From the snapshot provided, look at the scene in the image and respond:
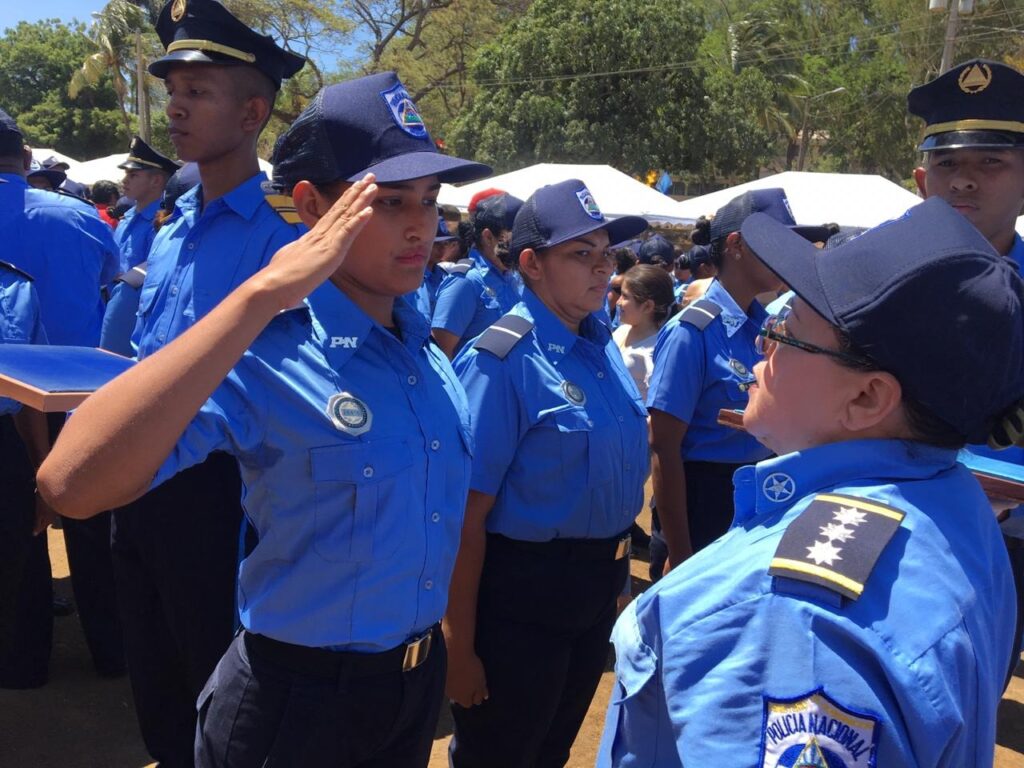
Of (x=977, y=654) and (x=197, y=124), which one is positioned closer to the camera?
(x=977, y=654)

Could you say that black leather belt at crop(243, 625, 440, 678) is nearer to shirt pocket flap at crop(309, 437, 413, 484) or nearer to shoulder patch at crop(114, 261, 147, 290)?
shirt pocket flap at crop(309, 437, 413, 484)

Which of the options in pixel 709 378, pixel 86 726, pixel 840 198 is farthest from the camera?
pixel 840 198

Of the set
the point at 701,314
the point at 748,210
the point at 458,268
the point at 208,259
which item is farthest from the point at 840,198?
the point at 208,259

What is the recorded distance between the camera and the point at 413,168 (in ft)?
6.31

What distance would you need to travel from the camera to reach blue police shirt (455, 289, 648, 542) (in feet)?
8.72

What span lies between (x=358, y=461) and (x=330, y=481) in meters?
0.07

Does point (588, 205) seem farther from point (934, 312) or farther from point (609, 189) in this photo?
point (609, 189)

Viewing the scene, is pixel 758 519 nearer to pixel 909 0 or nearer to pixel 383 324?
pixel 383 324

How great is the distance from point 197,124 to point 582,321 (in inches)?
55.3

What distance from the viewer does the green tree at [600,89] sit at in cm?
2545

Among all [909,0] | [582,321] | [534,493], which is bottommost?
[534,493]

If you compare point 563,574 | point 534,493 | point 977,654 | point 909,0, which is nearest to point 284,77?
point 534,493

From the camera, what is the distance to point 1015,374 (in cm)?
125

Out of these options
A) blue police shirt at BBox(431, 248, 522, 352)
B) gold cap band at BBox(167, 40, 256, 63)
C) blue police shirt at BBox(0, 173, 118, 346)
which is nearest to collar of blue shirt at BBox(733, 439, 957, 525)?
gold cap band at BBox(167, 40, 256, 63)
